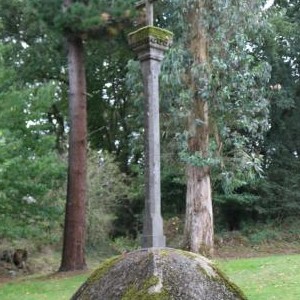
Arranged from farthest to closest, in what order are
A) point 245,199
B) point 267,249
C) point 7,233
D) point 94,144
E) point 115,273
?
1. point 94,144
2. point 245,199
3. point 267,249
4. point 7,233
5. point 115,273

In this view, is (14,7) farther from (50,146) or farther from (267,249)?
(267,249)

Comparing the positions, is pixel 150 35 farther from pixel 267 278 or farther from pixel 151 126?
pixel 267 278

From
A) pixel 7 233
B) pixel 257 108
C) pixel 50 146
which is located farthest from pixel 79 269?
pixel 257 108

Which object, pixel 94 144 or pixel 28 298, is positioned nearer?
pixel 28 298

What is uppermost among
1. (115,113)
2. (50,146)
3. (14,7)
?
(14,7)

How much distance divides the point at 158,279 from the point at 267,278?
675 cm

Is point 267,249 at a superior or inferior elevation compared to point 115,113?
inferior

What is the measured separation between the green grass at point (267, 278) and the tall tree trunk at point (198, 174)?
2.06 m

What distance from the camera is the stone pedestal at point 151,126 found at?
21.0 ft

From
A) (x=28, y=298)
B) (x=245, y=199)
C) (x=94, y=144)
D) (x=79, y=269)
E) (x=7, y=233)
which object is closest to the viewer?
(x=28, y=298)

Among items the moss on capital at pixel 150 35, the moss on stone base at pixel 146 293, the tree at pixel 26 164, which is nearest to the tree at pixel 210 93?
the tree at pixel 26 164

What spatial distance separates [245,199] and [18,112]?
11297 millimetres

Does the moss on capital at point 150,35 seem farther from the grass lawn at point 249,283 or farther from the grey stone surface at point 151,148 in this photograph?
the grass lawn at point 249,283

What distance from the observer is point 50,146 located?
15.4 metres
